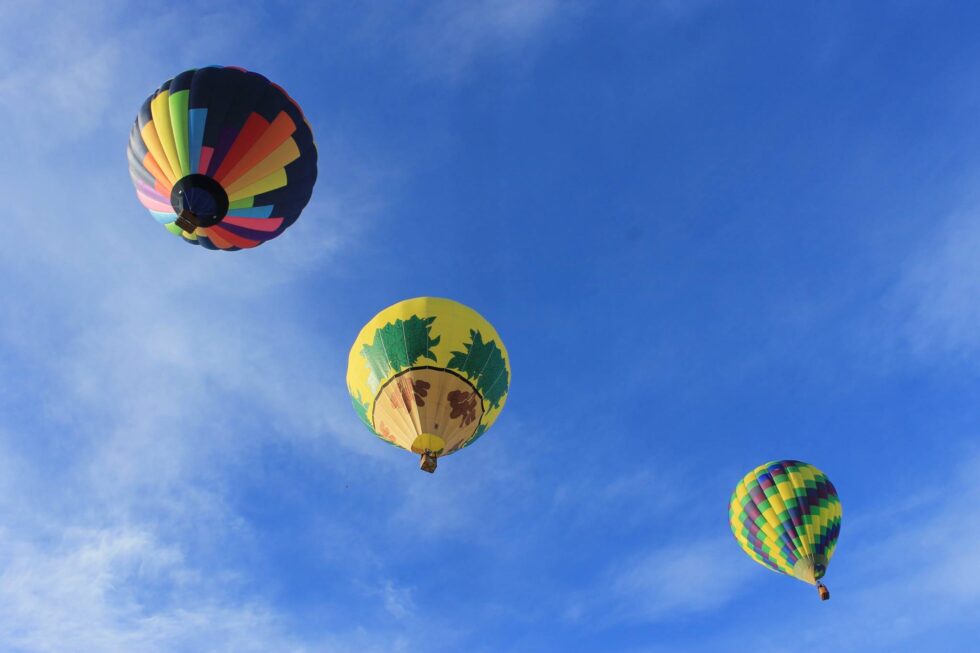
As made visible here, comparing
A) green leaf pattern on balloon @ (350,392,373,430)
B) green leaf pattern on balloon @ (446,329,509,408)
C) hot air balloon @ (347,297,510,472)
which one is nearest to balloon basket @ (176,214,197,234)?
hot air balloon @ (347,297,510,472)

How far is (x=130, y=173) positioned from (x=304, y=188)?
3.62 m

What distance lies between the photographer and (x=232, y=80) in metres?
13.9

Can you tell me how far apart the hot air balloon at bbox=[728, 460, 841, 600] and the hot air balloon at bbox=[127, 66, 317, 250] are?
17.7m

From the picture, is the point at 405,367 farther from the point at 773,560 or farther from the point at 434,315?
the point at 773,560

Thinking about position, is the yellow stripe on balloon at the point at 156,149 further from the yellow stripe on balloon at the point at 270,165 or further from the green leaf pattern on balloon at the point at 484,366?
the green leaf pattern on balloon at the point at 484,366

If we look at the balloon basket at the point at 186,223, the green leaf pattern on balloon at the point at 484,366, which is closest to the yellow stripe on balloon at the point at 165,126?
the balloon basket at the point at 186,223

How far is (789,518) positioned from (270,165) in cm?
1875

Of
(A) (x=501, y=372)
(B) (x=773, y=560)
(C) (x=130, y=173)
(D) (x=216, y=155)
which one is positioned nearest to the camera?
(D) (x=216, y=155)

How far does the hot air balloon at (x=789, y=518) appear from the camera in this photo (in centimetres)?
2098

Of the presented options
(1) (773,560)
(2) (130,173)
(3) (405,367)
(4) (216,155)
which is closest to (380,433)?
(3) (405,367)

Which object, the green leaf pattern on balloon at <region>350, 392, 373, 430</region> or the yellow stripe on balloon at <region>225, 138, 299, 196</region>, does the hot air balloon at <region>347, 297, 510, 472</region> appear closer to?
the green leaf pattern on balloon at <region>350, 392, 373, 430</region>

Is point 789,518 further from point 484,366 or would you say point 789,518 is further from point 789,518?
point 484,366

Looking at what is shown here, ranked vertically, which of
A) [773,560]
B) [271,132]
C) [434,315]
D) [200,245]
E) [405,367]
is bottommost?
[773,560]

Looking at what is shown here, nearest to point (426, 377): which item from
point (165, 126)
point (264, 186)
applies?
point (264, 186)
